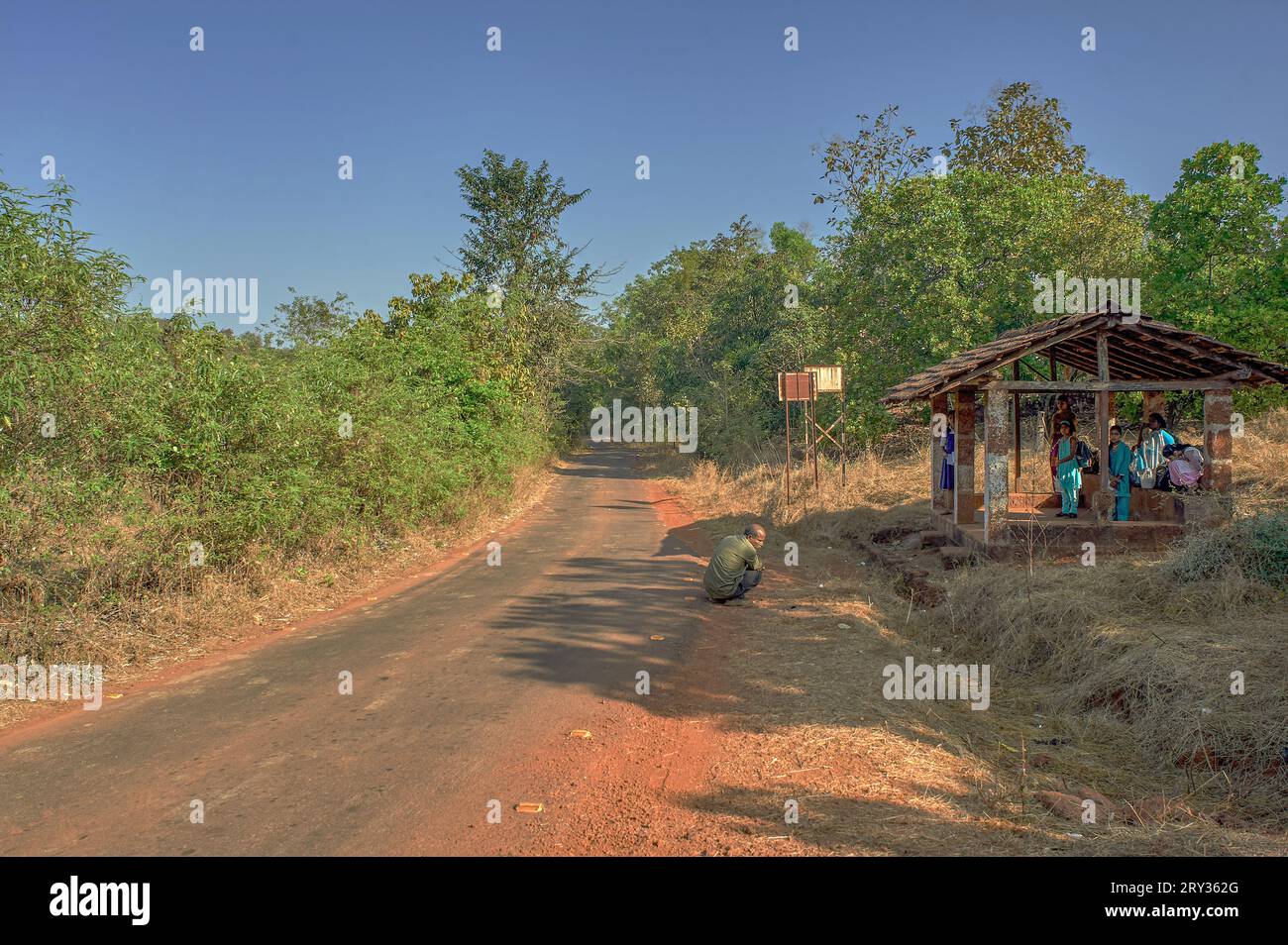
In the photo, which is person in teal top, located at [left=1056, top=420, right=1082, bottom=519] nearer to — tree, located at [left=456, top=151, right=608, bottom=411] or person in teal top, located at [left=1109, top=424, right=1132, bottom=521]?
person in teal top, located at [left=1109, top=424, right=1132, bottom=521]

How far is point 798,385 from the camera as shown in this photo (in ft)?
60.5

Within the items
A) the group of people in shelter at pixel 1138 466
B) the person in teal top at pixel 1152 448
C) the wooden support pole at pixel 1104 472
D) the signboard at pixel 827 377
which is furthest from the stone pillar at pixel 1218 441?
the signboard at pixel 827 377

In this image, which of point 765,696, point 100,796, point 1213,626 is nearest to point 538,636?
point 765,696

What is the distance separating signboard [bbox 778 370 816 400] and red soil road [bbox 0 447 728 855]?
28.5ft

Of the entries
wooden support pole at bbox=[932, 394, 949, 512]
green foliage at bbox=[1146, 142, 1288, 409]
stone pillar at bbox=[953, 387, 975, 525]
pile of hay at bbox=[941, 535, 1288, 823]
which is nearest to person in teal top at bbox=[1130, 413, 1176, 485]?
stone pillar at bbox=[953, 387, 975, 525]

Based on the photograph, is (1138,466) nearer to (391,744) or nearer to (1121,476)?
(1121,476)

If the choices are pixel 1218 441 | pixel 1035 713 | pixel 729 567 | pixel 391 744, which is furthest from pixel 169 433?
pixel 1218 441

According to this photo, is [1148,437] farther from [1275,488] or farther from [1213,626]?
[1213,626]

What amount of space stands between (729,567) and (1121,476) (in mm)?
6131

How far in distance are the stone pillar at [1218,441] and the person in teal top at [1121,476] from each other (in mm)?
940

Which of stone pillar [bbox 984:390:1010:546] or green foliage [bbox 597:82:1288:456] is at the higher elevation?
green foliage [bbox 597:82:1288:456]

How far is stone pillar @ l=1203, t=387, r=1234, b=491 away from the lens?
11.8 metres

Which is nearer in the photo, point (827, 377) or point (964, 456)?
point (964, 456)

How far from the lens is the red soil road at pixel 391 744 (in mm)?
4711
